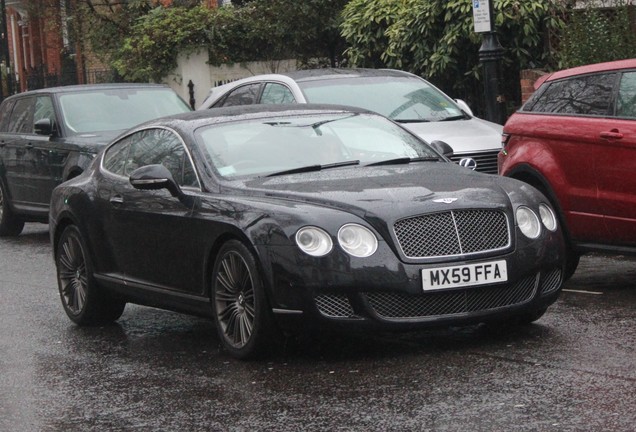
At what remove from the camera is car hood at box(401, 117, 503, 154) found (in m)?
14.8

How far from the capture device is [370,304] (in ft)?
26.8

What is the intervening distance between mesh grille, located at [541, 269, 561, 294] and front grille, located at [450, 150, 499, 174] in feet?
19.3

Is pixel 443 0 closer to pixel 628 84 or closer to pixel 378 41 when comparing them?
pixel 378 41

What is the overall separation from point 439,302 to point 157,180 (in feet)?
6.80

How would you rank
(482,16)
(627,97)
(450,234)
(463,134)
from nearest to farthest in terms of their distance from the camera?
(450,234) → (627,97) → (463,134) → (482,16)

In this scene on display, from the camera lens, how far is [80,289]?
34.9ft

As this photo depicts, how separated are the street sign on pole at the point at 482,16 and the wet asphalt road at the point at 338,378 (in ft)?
23.4

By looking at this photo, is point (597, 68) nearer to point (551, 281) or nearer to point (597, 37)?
point (551, 281)

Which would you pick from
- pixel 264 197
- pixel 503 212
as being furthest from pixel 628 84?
pixel 264 197

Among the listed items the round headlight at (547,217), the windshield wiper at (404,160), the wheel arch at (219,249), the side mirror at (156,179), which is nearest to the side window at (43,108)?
the side mirror at (156,179)

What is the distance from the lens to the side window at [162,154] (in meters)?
9.49

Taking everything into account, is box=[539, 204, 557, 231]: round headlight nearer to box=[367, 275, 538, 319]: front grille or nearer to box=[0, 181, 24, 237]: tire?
box=[367, 275, 538, 319]: front grille

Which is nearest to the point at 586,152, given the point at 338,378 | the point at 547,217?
the point at 547,217

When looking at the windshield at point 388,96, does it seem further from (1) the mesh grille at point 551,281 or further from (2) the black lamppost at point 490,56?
(1) the mesh grille at point 551,281
